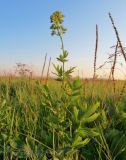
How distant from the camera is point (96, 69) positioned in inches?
92.4

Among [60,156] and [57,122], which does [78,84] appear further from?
[60,156]

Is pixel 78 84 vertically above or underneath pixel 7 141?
above

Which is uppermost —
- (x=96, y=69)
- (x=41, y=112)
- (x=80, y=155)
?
(x=96, y=69)

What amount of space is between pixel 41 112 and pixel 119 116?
0.67m

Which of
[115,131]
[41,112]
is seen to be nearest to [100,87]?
[41,112]

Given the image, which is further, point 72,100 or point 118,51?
point 118,51

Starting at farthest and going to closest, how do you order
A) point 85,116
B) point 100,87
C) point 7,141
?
point 100,87 < point 7,141 < point 85,116

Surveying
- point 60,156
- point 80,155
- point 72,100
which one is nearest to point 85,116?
point 72,100

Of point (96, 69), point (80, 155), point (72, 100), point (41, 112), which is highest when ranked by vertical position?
point (96, 69)

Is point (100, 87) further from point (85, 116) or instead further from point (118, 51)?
point (85, 116)

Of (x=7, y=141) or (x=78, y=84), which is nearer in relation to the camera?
(x=78, y=84)

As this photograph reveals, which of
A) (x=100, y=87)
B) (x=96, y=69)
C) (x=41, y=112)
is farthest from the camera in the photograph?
(x=100, y=87)

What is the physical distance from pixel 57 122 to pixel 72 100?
0.14 m

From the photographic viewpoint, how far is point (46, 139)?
209 cm
